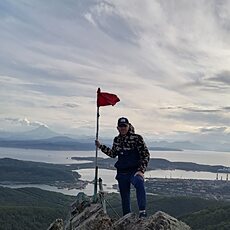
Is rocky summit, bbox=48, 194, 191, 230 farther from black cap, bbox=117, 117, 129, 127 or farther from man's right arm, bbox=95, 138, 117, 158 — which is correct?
black cap, bbox=117, 117, 129, 127

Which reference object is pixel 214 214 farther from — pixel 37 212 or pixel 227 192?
pixel 227 192

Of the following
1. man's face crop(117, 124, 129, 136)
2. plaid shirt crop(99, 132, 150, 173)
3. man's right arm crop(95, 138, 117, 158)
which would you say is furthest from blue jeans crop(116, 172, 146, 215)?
man's face crop(117, 124, 129, 136)

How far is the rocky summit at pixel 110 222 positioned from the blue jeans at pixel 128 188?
1.53 feet

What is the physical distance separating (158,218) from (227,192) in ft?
557

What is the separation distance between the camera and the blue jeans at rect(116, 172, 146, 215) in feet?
31.0

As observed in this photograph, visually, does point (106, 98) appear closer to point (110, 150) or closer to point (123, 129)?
point (123, 129)

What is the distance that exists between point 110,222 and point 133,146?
206 cm

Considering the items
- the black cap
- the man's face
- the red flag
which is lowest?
the man's face

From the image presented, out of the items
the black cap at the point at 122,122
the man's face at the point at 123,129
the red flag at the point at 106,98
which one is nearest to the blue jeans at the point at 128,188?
the man's face at the point at 123,129

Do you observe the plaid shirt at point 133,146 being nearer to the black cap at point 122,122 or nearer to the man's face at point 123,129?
the man's face at point 123,129

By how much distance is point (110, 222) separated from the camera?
914 cm

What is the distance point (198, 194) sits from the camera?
152125 mm

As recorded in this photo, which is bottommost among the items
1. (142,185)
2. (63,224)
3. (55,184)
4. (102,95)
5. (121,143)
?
(55,184)

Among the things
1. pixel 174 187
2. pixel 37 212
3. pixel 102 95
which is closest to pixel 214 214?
pixel 37 212
